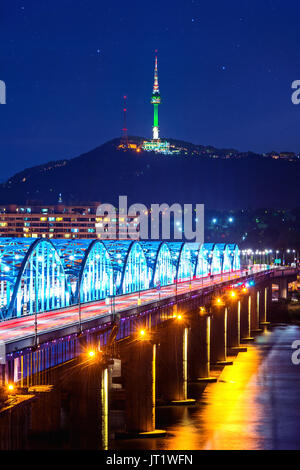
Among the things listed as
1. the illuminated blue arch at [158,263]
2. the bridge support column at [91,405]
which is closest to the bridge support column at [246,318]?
the illuminated blue arch at [158,263]

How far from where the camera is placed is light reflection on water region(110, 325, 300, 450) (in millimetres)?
63094

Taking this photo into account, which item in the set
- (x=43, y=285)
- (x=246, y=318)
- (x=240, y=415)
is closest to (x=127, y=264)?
(x=43, y=285)

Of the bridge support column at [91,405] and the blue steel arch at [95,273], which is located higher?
the blue steel arch at [95,273]

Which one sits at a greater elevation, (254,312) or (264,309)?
(254,312)

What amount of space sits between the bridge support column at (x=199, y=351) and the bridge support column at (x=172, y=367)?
9437 millimetres

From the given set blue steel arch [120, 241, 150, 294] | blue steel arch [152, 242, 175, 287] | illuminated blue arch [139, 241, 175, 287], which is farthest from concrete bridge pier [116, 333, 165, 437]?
blue steel arch [152, 242, 175, 287]

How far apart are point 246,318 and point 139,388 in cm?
8292

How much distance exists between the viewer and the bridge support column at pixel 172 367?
77.6 m

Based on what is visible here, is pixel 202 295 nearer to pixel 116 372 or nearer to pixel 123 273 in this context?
pixel 123 273

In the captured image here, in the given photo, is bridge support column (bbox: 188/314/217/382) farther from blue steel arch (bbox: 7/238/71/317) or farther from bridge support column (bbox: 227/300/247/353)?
bridge support column (bbox: 227/300/247/353)

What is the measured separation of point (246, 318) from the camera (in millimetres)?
145000

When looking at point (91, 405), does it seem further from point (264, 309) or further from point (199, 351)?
point (264, 309)

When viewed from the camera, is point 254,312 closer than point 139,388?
No

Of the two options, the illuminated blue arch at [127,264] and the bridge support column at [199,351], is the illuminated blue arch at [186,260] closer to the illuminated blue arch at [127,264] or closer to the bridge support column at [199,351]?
the illuminated blue arch at [127,264]
